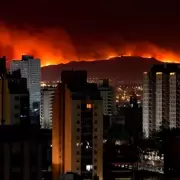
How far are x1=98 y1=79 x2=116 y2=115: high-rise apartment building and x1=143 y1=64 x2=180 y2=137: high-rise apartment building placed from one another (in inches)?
64.1

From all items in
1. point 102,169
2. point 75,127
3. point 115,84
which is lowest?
point 102,169

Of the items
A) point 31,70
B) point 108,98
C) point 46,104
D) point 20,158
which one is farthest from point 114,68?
point 20,158

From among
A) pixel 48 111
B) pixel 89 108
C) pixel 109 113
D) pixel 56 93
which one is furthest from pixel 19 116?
pixel 109 113

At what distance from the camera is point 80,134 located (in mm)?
5570

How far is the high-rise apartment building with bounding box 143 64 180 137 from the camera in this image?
905cm

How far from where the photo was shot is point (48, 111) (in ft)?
32.6

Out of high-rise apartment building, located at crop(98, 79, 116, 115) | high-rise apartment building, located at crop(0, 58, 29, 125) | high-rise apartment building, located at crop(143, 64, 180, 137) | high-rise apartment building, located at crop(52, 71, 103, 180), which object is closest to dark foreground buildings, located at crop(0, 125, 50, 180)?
high-rise apartment building, located at crop(52, 71, 103, 180)

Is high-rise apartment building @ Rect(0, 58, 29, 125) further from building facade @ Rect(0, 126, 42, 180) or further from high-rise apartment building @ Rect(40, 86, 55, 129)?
building facade @ Rect(0, 126, 42, 180)

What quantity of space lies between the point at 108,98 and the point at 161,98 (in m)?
2.32

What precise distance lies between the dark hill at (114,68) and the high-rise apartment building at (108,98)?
0.25 m

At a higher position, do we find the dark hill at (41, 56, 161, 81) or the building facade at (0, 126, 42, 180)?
the dark hill at (41, 56, 161, 81)

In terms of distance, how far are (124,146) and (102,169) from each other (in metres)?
2.43

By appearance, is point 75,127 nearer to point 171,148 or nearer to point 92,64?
point 171,148

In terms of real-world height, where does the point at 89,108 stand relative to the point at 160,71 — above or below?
below
